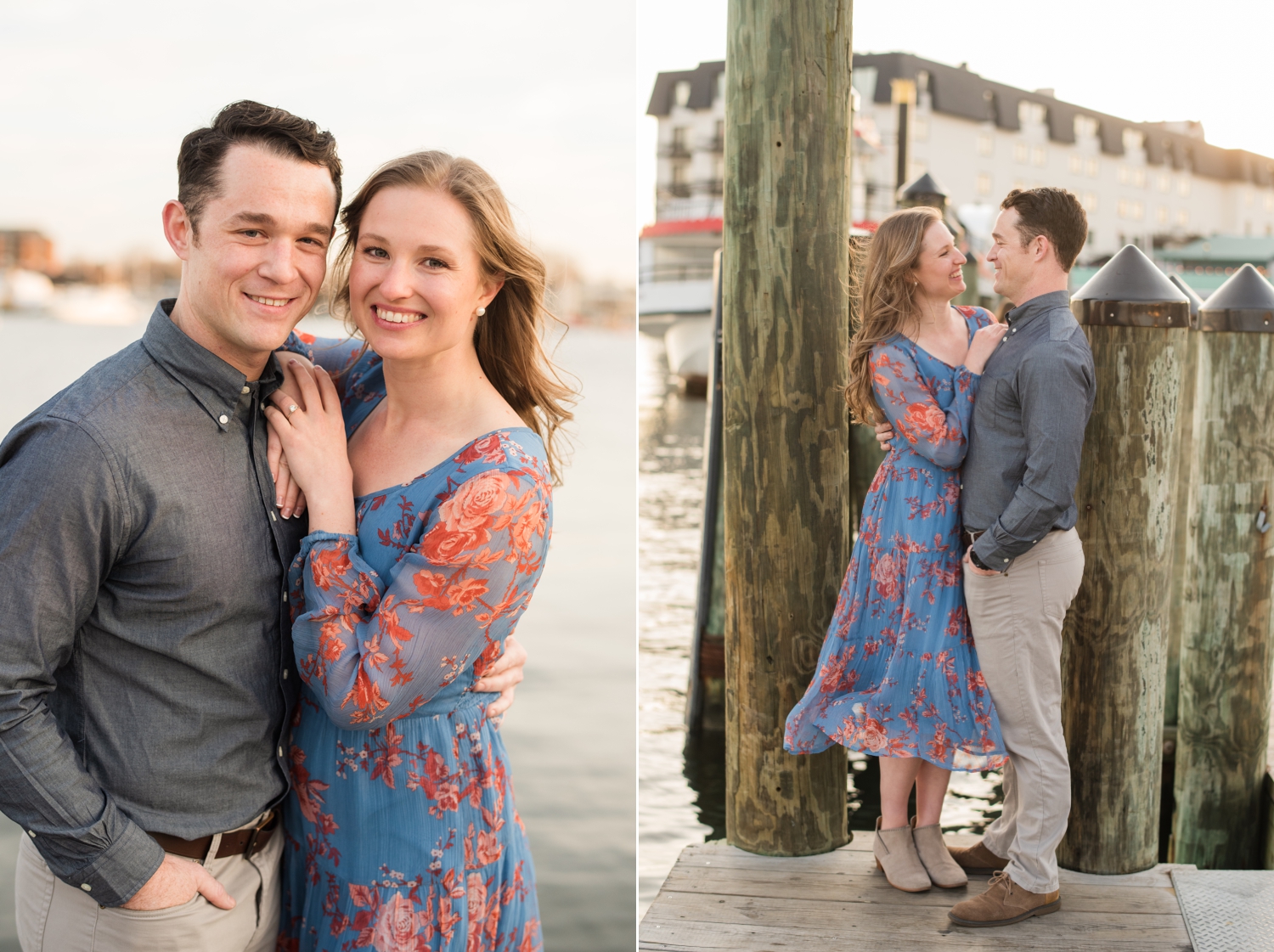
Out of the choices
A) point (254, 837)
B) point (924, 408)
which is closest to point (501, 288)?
point (254, 837)

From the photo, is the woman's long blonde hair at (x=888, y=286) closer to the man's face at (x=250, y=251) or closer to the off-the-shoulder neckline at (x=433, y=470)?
the off-the-shoulder neckline at (x=433, y=470)

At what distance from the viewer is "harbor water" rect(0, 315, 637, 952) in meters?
6.39

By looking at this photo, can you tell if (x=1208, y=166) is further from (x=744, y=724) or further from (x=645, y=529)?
(x=744, y=724)

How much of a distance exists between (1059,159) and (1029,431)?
6953cm

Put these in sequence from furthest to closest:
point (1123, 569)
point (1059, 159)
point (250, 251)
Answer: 1. point (1059, 159)
2. point (1123, 569)
3. point (250, 251)

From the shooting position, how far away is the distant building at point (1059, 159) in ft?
178

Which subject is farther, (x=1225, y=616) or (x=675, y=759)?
(x=675, y=759)

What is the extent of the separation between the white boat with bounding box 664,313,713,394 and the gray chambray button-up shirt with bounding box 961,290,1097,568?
32.8 meters

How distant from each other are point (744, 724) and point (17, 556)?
8.69 ft

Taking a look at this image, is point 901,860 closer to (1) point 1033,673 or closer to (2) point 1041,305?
(1) point 1033,673

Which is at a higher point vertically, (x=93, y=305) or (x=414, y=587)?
(x=93, y=305)

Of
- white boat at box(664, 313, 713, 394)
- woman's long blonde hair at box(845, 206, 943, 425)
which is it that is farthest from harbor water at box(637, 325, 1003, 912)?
white boat at box(664, 313, 713, 394)

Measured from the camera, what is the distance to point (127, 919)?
6.36 feet

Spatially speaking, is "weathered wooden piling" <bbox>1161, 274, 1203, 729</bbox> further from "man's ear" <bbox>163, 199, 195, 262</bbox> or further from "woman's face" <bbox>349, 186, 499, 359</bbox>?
"man's ear" <bbox>163, 199, 195, 262</bbox>
